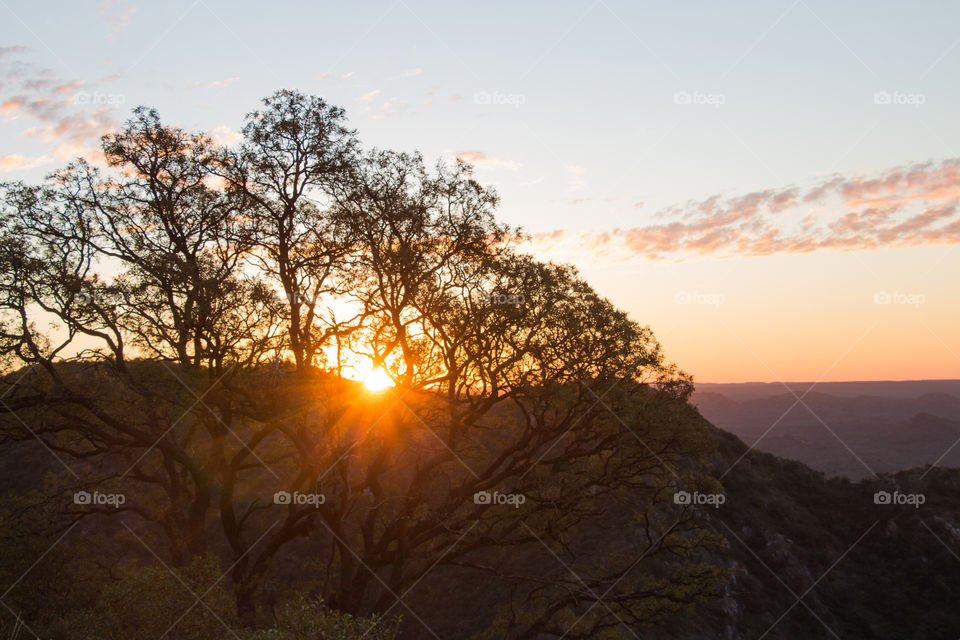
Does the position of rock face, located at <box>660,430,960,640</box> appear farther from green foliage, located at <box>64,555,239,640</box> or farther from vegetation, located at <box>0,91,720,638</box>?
green foliage, located at <box>64,555,239,640</box>

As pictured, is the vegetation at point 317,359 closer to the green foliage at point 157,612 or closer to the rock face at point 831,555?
the green foliage at point 157,612

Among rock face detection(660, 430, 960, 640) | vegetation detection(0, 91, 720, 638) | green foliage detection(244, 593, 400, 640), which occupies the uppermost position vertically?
vegetation detection(0, 91, 720, 638)

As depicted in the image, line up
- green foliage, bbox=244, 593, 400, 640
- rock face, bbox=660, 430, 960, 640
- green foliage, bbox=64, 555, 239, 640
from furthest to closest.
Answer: rock face, bbox=660, 430, 960, 640, green foliage, bbox=64, 555, 239, 640, green foliage, bbox=244, 593, 400, 640

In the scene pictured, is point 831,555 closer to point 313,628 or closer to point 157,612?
point 313,628

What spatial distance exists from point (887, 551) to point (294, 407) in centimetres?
5531

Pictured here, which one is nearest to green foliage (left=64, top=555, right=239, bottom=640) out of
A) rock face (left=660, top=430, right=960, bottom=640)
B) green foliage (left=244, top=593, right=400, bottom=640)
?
green foliage (left=244, top=593, right=400, bottom=640)

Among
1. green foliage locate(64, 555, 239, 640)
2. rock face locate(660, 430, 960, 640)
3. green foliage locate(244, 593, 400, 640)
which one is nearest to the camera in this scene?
green foliage locate(244, 593, 400, 640)

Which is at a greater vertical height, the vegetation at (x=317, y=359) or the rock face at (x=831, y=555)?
the vegetation at (x=317, y=359)

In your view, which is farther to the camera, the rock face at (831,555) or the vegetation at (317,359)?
the rock face at (831,555)

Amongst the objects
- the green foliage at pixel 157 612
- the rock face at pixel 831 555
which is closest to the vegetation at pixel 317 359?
the green foliage at pixel 157 612

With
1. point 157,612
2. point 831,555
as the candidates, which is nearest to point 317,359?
point 157,612

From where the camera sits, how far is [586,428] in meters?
26.5

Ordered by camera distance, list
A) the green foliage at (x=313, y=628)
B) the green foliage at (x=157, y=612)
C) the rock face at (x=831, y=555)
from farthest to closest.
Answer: the rock face at (x=831, y=555) → the green foliage at (x=157, y=612) → the green foliage at (x=313, y=628)

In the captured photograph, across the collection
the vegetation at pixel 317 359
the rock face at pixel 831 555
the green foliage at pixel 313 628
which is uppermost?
the vegetation at pixel 317 359
